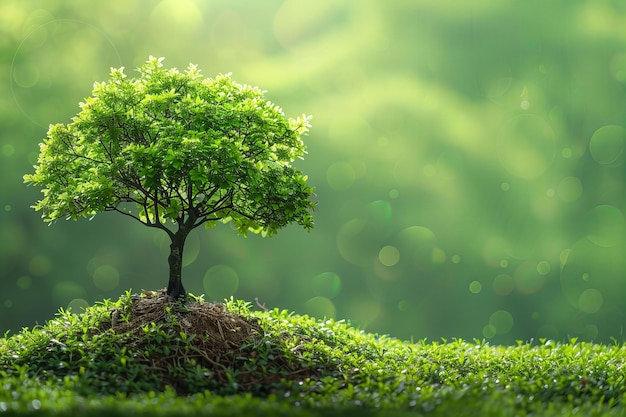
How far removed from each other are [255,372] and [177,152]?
5.62 feet

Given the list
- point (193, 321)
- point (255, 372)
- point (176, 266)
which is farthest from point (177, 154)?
point (255, 372)

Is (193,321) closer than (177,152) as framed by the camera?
No

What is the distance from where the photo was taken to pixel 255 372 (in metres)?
5.28

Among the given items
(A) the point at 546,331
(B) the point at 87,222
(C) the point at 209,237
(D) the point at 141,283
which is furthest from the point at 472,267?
(B) the point at 87,222

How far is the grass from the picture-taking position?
4.17m

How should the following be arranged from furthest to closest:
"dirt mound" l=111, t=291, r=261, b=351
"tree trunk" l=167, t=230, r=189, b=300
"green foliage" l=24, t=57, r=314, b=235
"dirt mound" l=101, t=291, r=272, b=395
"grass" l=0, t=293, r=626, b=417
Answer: "tree trunk" l=167, t=230, r=189, b=300 < "dirt mound" l=111, t=291, r=261, b=351 < "green foliage" l=24, t=57, r=314, b=235 < "dirt mound" l=101, t=291, r=272, b=395 < "grass" l=0, t=293, r=626, b=417

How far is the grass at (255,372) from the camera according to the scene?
4.17 meters

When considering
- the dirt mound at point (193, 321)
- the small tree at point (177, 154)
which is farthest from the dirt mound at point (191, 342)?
the small tree at point (177, 154)

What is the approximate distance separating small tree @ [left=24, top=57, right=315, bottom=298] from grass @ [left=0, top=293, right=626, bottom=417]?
0.63 metres

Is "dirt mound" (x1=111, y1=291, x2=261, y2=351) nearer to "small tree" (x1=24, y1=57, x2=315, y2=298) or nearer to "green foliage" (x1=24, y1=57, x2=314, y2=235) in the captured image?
"small tree" (x1=24, y1=57, x2=315, y2=298)

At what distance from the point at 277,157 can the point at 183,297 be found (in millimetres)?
1404

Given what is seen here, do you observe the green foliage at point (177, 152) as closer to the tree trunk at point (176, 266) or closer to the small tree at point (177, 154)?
the small tree at point (177, 154)

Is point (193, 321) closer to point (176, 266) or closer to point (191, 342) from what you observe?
point (191, 342)

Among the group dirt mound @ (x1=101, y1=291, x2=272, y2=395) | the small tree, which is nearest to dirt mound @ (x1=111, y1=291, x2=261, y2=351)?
dirt mound @ (x1=101, y1=291, x2=272, y2=395)
